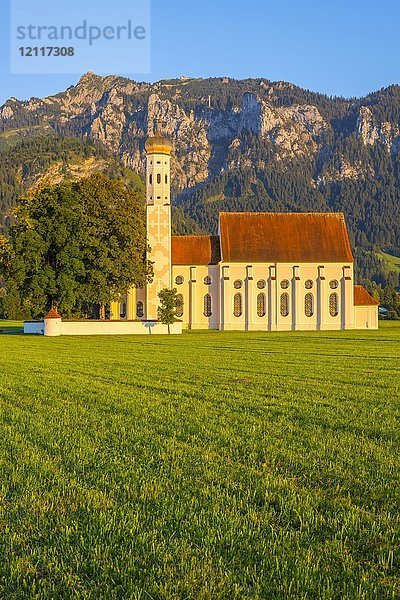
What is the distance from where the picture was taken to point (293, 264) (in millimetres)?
73750

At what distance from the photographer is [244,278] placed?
73562mm

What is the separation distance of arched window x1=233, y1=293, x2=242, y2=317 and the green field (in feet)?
189

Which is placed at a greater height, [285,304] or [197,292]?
[197,292]

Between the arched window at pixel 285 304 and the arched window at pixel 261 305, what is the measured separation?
6.92ft

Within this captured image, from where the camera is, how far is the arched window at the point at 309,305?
73.9 m

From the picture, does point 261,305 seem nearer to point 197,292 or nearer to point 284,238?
point 197,292

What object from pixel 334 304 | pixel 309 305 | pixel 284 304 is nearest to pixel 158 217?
pixel 284 304

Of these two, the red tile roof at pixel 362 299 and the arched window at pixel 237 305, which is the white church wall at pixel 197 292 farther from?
the red tile roof at pixel 362 299

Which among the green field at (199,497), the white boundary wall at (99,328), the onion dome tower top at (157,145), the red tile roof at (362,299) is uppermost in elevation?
the onion dome tower top at (157,145)

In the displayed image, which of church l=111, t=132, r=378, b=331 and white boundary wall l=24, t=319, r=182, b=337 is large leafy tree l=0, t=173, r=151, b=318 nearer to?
white boundary wall l=24, t=319, r=182, b=337

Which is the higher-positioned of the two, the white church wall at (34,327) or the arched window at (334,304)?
the arched window at (334,304)

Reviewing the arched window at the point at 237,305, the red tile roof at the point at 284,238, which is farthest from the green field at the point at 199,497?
the red tile roof at the point at 284,238

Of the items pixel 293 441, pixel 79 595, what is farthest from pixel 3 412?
pixel 79 595

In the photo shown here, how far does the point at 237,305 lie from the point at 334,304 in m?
11.2
